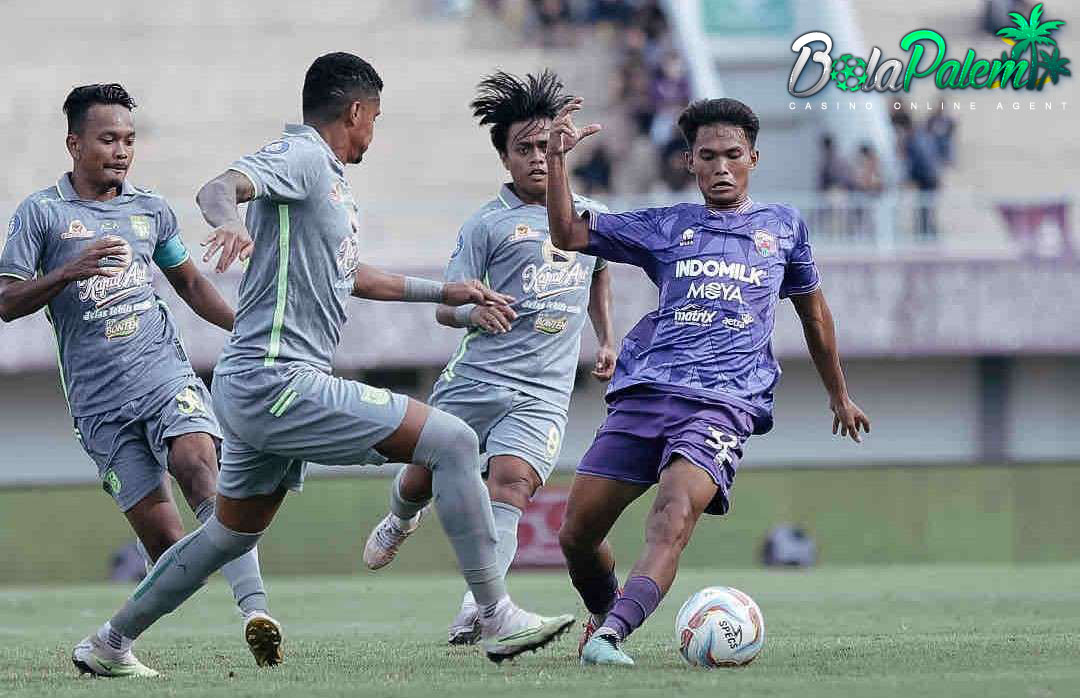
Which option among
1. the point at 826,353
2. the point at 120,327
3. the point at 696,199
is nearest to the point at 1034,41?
the point at 696,199

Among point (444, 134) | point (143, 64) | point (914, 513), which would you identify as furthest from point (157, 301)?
point (143, 64)

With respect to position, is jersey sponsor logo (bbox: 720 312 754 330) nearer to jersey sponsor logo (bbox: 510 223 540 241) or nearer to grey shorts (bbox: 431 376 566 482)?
grey shorts (bbox: 431 376 566 482)

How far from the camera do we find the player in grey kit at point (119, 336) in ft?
27.5

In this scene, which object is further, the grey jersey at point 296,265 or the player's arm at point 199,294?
the player's arm at point 199,294

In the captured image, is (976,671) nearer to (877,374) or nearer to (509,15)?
(877,374)

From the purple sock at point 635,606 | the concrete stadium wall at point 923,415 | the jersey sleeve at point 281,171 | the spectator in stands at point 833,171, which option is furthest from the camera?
the spectator in stands at point 833,171

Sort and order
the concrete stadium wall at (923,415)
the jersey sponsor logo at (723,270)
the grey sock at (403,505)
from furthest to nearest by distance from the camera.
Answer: the concrete stadium wall at (923,415) < the grey sock at (403,505) < the jersey sponsor logo at (723,270)

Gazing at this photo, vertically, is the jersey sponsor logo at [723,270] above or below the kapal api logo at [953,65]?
below

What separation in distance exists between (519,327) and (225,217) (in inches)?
133

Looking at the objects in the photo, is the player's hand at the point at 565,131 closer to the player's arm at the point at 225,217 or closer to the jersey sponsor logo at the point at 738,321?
the jersey sponsor logo at the point at 738,321

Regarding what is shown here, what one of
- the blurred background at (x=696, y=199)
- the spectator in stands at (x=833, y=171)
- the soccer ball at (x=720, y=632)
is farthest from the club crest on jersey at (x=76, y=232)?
the spectator in stands at (x=833, y=171)

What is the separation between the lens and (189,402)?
850 cm

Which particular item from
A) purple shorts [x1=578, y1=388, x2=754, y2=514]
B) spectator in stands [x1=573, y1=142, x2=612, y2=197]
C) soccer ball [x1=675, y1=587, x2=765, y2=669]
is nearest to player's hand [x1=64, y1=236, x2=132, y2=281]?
purple shorts [x1=578, y1=388, x2=754, y2=514]

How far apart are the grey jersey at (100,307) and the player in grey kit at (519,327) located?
4.92 feet
